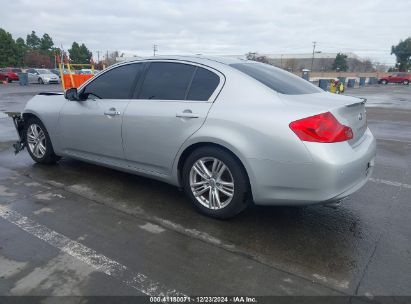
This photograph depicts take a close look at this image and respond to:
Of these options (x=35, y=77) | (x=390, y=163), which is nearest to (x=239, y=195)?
(x=390, y=163)

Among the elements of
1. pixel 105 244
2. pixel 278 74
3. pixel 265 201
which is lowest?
pixel 105 244

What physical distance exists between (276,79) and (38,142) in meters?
3.65

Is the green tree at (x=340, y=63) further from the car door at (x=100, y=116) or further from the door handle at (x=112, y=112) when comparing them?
the door handle at (x=112, y=112)

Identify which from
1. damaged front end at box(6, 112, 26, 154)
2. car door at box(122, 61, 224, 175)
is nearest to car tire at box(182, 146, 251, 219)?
car door at box(122, 61, 224, 175)

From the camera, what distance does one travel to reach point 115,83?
173 inches

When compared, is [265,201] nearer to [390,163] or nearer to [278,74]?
[278,74]

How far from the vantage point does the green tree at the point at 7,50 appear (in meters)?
57.4

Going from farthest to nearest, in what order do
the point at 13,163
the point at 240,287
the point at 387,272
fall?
1. the point at 13,163
2. the point at 387,272
3. the point at 240,287

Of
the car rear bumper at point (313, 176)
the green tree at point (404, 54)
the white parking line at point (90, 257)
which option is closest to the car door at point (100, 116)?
the white parking line at point (90, 257)

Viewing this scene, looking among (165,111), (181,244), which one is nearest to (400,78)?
(165,111)

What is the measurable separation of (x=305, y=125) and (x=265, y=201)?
2.60 ft

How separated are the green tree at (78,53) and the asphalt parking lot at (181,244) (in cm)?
7804

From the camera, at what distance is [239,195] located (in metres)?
3.34

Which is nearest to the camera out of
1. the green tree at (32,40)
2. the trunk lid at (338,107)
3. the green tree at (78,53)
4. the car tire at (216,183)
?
the trunk lid at (338,107)
